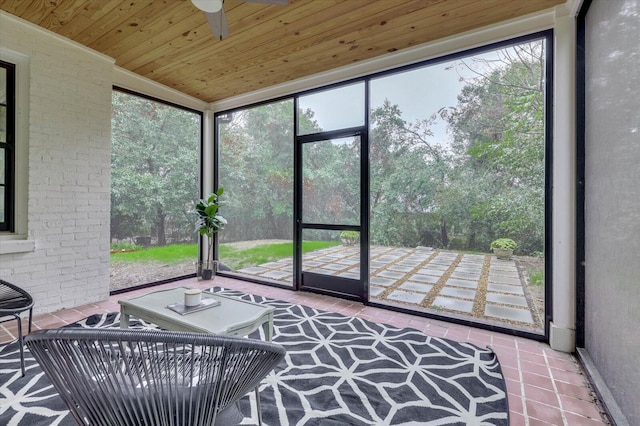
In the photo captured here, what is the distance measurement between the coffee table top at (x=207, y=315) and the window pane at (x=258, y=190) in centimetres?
208

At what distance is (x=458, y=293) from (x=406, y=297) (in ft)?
1.92

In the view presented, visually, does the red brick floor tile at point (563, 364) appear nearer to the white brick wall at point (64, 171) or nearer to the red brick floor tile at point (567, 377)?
the red brick floor tile at point (567, 377)

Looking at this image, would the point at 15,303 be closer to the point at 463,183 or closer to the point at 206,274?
the point at 206,274

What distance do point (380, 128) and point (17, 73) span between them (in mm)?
3786

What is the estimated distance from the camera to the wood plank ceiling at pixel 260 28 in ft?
8.36

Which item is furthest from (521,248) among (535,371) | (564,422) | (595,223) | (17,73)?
(17,73)

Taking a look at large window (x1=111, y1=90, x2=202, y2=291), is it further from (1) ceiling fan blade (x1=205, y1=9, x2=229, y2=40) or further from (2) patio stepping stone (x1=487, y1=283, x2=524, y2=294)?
(2) patio stepping stone (x1=487, y1=283, x2=524, y2=294)

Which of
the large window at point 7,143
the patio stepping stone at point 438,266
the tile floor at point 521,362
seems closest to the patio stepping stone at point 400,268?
the patio stepping stone at point 438,266

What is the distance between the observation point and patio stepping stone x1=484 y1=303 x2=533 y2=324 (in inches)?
116

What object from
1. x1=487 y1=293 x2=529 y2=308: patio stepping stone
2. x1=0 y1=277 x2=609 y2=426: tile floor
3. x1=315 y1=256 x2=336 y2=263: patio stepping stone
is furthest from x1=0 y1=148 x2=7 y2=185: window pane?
x1=487 y1=293 x2=529 y2=308: patio stepping stone

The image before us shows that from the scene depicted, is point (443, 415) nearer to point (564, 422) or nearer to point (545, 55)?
point (564, 422)

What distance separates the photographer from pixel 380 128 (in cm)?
361

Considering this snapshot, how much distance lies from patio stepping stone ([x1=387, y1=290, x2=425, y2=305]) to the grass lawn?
93 centimetres

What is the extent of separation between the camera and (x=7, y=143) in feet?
9.68
